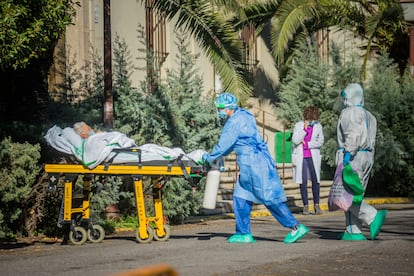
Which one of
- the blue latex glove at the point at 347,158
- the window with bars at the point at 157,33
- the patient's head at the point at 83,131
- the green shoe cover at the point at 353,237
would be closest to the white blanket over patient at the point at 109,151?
the patient's head at the point at 83,131

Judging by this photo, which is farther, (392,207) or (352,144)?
(392,207)

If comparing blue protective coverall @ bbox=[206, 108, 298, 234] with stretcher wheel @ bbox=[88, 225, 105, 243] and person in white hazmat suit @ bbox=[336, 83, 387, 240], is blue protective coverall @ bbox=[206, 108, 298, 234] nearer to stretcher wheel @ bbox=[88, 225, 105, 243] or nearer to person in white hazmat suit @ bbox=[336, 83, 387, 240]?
person in white hazmat suit @ bbox=[336, 83, 387, 240]

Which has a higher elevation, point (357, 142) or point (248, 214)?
point (357, 142)

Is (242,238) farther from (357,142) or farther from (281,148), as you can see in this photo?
(281,148)

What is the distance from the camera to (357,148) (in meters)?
11.6

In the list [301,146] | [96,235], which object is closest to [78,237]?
[96,235]

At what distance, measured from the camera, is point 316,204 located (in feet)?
55.4

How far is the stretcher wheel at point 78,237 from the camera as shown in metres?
11.7

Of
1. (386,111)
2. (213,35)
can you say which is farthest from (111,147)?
(386,111)

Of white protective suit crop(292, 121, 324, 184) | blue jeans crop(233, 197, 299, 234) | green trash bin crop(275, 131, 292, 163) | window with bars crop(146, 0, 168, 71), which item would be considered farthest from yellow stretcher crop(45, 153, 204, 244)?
green trash bin crop(275, 131, 292, 163)

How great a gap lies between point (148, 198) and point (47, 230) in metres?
1.87

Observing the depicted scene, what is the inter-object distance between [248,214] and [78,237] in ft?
6.96

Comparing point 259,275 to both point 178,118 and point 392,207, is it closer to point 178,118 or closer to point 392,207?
point 178,118

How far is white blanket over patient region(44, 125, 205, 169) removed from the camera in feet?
37.0
